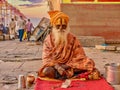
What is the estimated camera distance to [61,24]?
23.4 feet

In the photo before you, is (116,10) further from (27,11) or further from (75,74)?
(27,11)

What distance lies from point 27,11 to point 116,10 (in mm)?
12580

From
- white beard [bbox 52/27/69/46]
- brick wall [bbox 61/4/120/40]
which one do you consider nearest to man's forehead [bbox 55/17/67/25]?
white beard [bbox 52/27/69/46]

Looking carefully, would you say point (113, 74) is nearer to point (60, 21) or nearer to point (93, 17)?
point (60, 21)

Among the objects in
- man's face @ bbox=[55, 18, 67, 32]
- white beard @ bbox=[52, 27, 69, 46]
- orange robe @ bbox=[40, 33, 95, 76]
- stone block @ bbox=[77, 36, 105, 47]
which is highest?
man's face @ bbox=[55, 18, 67, 32]

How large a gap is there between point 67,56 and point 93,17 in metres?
7.85

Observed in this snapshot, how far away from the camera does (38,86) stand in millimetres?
6148

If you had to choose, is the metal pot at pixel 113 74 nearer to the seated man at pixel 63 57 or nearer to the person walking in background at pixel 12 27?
the seated man at pixel 63 57

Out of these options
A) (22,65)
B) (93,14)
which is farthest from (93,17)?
(22,65)

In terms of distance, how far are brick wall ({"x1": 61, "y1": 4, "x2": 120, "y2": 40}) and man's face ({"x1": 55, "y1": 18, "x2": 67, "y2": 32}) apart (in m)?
7.49

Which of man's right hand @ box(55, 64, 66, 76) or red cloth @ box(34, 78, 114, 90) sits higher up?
man's right hand @ box(55, 64, 66, 76)

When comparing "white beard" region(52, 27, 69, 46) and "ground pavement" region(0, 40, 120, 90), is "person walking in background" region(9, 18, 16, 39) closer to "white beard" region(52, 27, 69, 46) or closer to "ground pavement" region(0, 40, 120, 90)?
"ground pavement" region(0, 40, 120, 90)

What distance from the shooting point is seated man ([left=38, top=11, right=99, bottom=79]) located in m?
6.84

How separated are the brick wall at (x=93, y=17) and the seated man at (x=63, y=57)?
742cm
